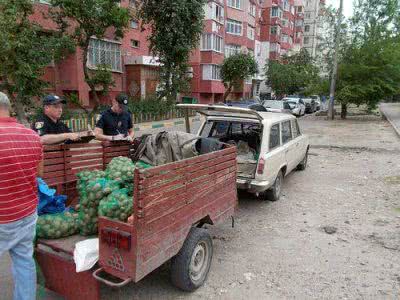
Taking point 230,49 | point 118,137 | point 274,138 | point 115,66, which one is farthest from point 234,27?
point 118,137

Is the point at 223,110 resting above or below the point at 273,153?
above

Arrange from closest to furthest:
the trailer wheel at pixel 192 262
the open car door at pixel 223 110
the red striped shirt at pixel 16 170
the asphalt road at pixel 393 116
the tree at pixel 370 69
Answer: the red striped shirt at pixel 16 170 → the trailer wheel at pixel 192 262 → the open car door at pixel 223 110 → the asphalt road at pixel 393 116 → the tree at pixel 370 69

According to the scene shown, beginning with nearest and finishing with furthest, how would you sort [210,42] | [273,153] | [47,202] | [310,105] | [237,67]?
[47,202], [273,153], [237,67], [310,105], [210,42]

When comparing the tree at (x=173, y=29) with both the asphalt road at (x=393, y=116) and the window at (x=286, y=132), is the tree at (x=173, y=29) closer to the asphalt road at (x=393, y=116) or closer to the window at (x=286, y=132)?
the asphalt road at (x=393, y=116)

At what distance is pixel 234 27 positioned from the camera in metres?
36.2

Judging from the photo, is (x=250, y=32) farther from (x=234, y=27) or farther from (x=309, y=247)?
(x=309, y=247)

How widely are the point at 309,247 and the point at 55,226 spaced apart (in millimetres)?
3197

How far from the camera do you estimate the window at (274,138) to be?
18.6ft

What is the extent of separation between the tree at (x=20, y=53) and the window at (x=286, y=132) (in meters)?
7.89

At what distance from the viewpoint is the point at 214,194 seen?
3541mm

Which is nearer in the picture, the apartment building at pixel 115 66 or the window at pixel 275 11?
the apartment building at pixel 115 66

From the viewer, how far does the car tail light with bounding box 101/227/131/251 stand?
7.84 feet

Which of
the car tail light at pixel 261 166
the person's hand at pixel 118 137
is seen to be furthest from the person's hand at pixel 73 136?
the car tail light at pixel 261 166

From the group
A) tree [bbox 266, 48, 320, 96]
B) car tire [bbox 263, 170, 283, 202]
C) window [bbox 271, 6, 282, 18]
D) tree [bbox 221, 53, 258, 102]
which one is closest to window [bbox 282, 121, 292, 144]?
car tire [bbox 263, 170, 283, 202]
